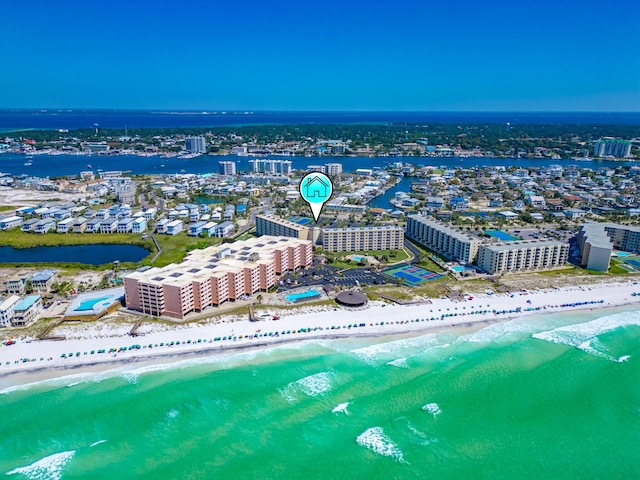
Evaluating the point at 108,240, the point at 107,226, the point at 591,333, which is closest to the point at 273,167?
the point at 107,226

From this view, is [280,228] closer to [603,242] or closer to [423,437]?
[423,437]

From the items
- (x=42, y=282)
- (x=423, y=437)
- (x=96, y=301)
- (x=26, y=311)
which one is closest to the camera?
(x=423, y=437)

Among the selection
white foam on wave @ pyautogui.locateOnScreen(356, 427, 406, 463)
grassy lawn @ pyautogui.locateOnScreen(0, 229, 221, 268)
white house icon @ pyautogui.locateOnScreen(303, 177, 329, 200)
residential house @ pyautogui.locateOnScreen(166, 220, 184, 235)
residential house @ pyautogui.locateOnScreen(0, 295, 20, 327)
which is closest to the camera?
white foam on wave @ pyautogui.locateOnScreen(356, 427, 406, 463)

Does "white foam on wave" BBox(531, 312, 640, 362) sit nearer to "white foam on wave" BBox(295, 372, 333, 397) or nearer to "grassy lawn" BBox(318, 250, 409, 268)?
"white foam on wave" BBox(295, 372, 333, 397)

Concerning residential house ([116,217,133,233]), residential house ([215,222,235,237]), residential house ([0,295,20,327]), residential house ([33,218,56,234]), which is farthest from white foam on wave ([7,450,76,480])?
residential house ([33,218,56,234])

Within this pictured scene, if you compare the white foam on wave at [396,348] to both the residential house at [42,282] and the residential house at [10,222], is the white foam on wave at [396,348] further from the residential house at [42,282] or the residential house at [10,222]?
the residential house at [10,222]

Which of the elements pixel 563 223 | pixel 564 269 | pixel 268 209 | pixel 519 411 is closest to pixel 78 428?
pixel 519 411

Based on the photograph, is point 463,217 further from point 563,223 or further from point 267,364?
point 267,364
